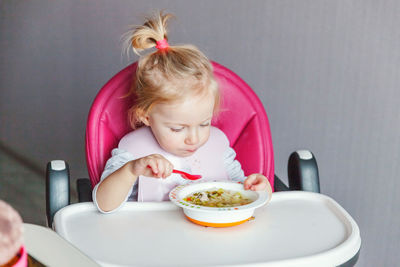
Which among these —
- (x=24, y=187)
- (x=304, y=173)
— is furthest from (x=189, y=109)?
(x=24, y=187)

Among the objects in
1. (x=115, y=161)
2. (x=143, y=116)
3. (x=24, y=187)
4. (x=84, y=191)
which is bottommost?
(x=24, y=187)

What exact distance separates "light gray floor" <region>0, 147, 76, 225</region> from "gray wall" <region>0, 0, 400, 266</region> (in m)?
0.53

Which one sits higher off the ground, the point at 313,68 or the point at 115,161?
the point at 313,68

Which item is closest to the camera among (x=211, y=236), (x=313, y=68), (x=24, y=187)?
(x=211, y=236)

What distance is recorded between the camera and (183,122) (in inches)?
49.6

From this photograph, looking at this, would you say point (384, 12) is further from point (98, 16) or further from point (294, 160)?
point (98, 16)

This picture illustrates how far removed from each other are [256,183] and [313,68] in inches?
38.8

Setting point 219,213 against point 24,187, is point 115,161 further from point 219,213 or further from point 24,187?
point 24,187

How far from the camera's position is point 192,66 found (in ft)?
4.30

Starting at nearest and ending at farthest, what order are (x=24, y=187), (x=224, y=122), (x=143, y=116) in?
(x=143, y=116) → (x=224, y=122) → (x=24, y=187)

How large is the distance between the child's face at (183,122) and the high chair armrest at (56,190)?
0.88 ft

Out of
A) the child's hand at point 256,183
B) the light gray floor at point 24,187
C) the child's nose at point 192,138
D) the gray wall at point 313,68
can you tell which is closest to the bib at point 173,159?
the child's nose at point 192,138

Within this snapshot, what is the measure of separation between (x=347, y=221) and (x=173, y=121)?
483mm

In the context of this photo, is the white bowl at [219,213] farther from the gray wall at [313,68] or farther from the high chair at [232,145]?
the gray wall at [313,68]
